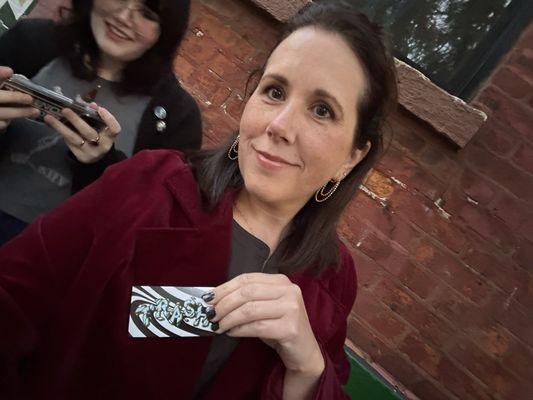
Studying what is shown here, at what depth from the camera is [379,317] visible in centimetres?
171

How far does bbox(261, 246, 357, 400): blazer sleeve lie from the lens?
0.85 meters

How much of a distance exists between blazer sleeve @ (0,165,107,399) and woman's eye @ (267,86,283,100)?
1.29 feet

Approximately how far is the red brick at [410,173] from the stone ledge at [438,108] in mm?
159

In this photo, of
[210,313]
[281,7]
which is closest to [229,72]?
[281,7]

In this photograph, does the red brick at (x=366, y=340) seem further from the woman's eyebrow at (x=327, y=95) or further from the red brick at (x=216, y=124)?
the woman's eyebrow at (x=327, y=95)

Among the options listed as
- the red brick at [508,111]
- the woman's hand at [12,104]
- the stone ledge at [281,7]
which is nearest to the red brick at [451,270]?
the red brick at [508,111]

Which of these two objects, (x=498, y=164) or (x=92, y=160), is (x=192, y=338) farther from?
(x=498, y=164)

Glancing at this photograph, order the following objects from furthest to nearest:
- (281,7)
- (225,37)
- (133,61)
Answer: (225,37), (281,7), (133,61)

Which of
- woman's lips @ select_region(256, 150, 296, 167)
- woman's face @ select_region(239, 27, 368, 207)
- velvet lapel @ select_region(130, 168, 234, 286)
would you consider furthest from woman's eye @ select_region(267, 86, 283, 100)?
velvet lapel @ select_region(130, 168, 234, 286)

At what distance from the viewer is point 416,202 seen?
167cm

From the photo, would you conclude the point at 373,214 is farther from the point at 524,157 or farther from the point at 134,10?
the point at 134,10

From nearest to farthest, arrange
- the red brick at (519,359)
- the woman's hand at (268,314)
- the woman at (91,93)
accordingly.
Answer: the woman's hand at (268,314), the woman at (91,93), the red brick at (519,359)

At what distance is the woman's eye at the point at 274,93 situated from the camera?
87cm

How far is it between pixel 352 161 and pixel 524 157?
94 cm
